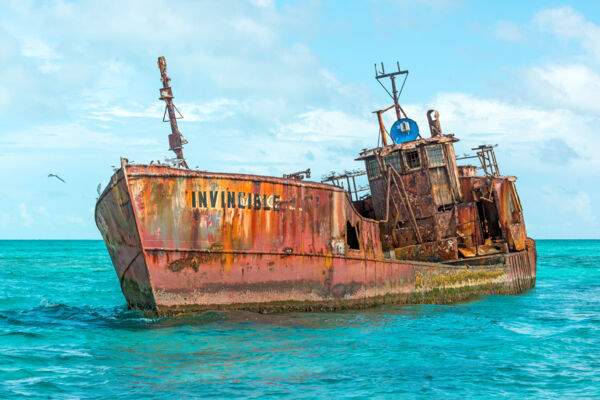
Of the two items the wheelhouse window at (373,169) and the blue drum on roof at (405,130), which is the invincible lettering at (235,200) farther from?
the blue drum on roof at (405,130)

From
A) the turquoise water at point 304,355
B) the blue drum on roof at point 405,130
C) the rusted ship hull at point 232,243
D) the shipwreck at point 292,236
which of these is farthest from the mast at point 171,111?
the blue drum on roof at point 405,130

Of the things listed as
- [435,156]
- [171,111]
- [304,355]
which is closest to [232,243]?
[304,355]

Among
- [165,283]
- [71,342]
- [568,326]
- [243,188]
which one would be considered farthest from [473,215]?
[71,342]

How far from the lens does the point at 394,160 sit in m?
16.5

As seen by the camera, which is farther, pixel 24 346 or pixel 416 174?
pixel 416 174

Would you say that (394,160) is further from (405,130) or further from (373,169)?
(405,130)

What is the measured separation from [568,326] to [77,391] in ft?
33.8

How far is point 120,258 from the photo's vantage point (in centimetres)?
1259

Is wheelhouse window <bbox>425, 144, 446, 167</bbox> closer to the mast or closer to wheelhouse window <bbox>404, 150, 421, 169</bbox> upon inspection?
wheelhouse window <bbox>404, 150, 421, 169</bbox>

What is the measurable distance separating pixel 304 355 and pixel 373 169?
823 cm

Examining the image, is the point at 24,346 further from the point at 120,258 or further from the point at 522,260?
the point at 522,260

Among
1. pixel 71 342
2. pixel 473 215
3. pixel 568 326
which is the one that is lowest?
pixel 568 326

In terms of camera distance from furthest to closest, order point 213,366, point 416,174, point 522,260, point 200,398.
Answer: point 522,260 < point 416,174 < point 213,366 < point 200,398

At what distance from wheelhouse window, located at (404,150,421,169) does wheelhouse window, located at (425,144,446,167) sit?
12.2 inches
